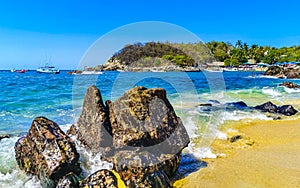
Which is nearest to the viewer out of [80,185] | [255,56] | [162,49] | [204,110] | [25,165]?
[80,185]

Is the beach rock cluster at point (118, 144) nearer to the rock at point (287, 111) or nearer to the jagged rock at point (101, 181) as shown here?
the jagged rock at point (101, 181)

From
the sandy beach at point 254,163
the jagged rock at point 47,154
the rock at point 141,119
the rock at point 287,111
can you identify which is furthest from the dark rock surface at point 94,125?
the rock at point 287,111

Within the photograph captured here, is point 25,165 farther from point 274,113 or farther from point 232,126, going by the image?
point 274,113

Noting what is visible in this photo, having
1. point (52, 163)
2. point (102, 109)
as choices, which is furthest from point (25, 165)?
point (102, 109)

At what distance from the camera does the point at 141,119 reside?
17.5 feet

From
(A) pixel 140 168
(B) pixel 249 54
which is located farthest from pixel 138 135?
(B) pixel 249 54

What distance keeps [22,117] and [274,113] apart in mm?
11871

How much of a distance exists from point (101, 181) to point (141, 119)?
1.48 meters

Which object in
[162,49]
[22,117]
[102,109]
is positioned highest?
[162,49]

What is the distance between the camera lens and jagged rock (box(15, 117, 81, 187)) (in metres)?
4.64

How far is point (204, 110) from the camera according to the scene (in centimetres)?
1341

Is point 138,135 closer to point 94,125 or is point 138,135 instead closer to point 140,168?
point 140,168

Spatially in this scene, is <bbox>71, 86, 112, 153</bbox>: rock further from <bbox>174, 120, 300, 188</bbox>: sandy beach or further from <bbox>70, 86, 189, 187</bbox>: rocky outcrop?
<bbox>174, 120, 300, 188</bbox>: sandy beach

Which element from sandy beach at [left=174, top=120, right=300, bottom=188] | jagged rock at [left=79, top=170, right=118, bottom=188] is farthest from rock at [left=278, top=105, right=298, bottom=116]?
jagged rock at [left=79, top=170, right=118, bottom=188]
